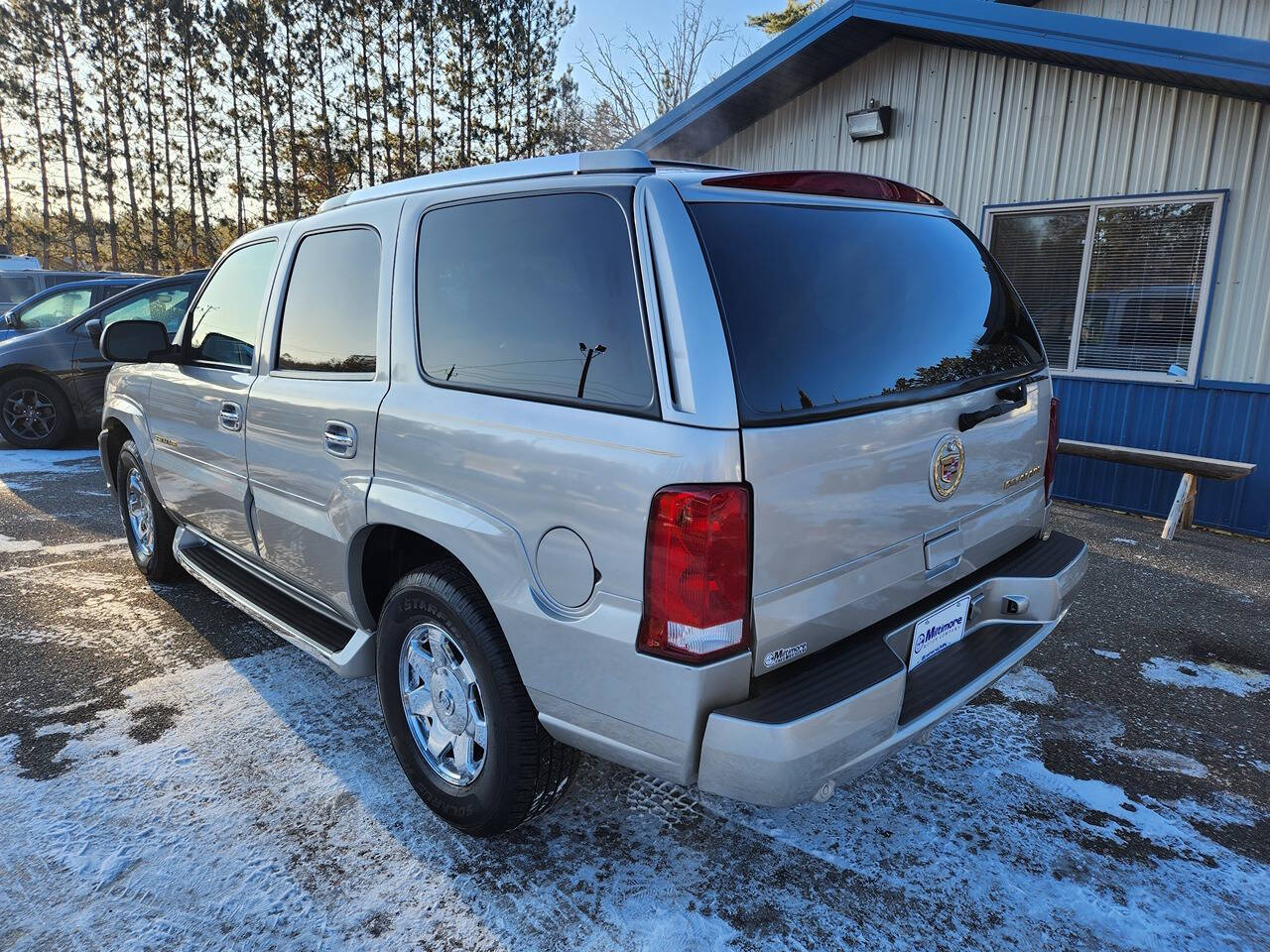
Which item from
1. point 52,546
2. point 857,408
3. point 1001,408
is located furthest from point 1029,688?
point 52,546

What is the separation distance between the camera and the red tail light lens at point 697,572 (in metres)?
1.81

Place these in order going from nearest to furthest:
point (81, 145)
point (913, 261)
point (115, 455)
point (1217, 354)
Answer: point (913, 261) → point (115, 455) → point (1217, 354) → point (81, 145)

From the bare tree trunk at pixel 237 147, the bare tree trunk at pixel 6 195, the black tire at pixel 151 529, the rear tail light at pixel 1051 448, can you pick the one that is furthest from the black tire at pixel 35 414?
the bare tree trunk at pixel 6 195

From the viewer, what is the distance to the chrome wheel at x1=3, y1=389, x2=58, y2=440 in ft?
28.9

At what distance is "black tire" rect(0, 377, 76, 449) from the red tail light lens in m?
9.51

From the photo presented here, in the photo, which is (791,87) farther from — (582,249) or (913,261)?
(582,249)

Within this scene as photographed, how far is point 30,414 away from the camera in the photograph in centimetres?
891

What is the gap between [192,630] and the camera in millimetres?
4129

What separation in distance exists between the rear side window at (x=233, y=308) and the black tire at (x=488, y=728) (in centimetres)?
159

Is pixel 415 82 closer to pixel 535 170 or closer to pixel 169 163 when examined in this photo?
pixel 169 163

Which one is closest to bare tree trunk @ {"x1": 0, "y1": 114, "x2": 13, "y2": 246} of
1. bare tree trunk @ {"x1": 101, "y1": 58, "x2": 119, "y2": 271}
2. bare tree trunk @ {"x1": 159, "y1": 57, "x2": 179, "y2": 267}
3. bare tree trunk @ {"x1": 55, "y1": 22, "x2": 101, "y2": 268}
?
bare tree trunk @ {"x1": 55, "y1": 22, "x2": 101, "y2": 268}

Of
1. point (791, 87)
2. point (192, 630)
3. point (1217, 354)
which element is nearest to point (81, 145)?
point (791, 87)

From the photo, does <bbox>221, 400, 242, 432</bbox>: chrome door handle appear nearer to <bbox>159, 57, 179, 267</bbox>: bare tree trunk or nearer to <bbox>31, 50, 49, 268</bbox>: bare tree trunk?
<bbox>159, 57, 179, 267</bbox>: bare tree trunk

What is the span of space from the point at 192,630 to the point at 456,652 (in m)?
2.39
